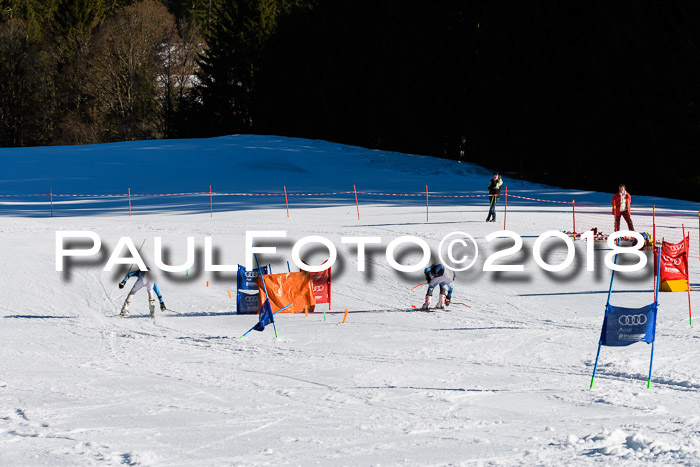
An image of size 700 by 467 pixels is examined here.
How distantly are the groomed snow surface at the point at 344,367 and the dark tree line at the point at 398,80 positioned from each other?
55.3 feet

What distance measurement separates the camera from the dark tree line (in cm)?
4100

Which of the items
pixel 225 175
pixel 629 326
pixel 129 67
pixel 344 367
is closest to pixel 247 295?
pixel 344 367

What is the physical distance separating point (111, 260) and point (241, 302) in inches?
268

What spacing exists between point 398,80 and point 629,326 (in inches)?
1834

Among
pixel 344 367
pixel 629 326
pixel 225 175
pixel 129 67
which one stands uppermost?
pixel 129 67

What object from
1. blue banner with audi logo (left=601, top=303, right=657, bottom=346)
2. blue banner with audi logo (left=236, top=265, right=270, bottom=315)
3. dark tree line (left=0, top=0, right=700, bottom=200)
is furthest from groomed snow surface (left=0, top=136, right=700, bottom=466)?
dark tree line (left=0, top=0, right=700, bottom=200)

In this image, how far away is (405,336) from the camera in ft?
47.2

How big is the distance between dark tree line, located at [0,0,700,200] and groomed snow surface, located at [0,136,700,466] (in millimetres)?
16868

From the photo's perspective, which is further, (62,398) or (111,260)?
(111,260)

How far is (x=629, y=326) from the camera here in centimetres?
1059

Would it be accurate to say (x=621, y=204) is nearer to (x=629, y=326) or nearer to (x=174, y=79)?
(x=629, y=326)

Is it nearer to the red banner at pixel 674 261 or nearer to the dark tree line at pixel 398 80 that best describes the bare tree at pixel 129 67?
the dark tree line at pixel 398 80

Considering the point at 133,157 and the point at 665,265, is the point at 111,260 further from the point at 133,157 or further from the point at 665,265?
the point at 133,157

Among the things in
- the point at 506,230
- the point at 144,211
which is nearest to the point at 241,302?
the point at 506,230
